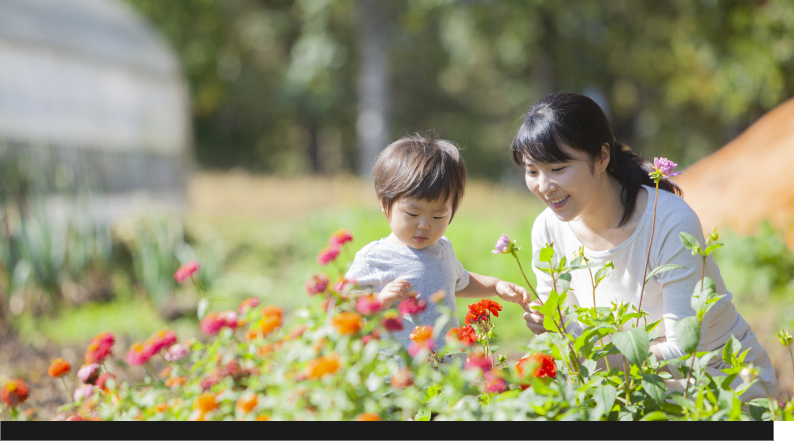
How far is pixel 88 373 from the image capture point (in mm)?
1640

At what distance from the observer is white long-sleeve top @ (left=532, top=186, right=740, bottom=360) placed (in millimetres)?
1627

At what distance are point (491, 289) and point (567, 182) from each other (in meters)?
0.41

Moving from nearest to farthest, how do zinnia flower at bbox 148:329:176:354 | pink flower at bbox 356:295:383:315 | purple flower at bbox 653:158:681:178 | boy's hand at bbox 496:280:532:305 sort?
pink flower at bbox 356:295:383:315 < purple flower at bbox 653:158:681:178 < zinnia flower at bbox 148:329:176:354 < boy's hand at bbox 496:280:532:305

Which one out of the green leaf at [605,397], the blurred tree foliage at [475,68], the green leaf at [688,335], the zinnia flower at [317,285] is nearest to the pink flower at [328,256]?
the zinnia flower at [317,285]

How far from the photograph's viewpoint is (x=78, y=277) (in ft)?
15.0

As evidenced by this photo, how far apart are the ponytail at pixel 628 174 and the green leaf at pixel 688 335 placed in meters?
0.65

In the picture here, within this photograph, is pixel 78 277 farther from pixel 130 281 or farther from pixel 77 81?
pixel 77 81

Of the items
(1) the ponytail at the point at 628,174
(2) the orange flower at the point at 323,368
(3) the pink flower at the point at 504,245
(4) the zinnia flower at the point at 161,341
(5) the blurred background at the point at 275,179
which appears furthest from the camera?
(5) the blurred background at the point at 275,179

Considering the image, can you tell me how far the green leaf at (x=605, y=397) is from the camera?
1.22m

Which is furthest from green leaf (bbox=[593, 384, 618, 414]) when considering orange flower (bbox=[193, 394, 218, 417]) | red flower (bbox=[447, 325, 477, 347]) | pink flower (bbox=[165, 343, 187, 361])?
pink flower (bbox=[165, 343, 187, 361])

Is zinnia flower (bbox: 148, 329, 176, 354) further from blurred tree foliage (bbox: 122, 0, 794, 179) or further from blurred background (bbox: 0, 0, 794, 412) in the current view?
blurred tree foliage (bbox: 122, 0, 794, 179)

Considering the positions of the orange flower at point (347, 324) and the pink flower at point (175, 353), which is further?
the pink flower at point (175, 353)

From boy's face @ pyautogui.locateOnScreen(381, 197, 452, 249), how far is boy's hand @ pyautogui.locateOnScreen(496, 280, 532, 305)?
0.75 ft

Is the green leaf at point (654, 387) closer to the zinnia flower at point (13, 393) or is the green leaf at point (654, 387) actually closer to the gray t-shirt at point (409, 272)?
the gray t-shirt at point (409, 272)
